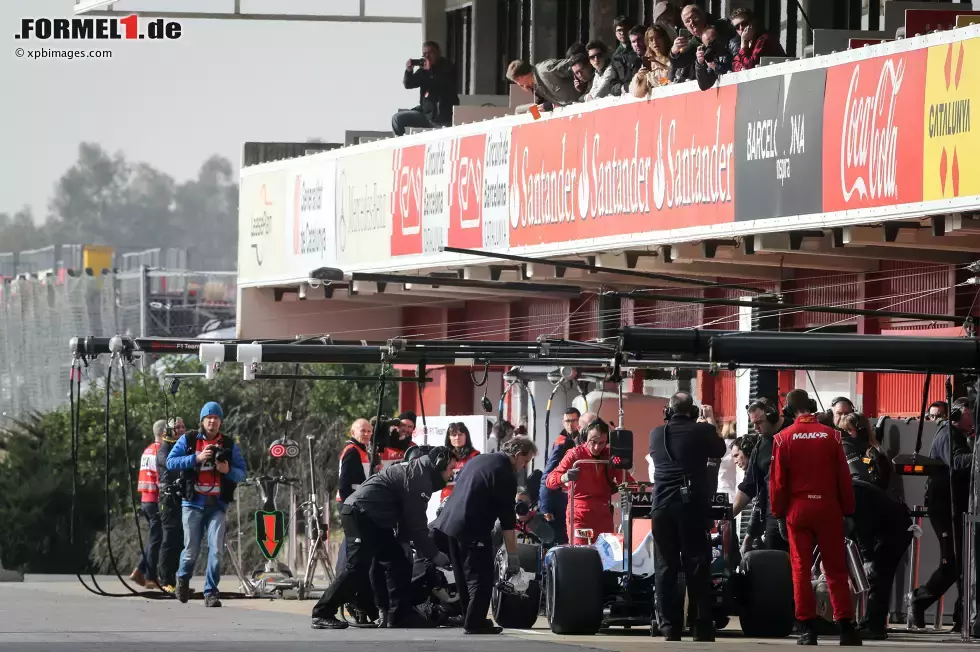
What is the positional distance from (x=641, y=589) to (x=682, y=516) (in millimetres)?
1234

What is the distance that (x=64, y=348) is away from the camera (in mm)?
98250

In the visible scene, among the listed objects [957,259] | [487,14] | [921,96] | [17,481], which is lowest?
[17,481]

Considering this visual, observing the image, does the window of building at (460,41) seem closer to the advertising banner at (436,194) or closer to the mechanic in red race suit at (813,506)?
the advertising banner at (436,194)

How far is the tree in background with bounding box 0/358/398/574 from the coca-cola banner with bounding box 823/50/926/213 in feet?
23.2

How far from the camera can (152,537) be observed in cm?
2295

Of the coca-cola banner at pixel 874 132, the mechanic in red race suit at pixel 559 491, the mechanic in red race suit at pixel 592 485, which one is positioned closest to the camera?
the coca-cola banner at pixel 874 132

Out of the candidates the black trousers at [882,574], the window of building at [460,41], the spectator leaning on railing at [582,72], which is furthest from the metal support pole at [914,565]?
the window of building at [460,41]

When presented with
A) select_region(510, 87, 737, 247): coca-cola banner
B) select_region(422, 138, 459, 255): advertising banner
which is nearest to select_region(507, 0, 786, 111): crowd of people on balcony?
select_region(510, 87, 737, 247): coca-cola banner

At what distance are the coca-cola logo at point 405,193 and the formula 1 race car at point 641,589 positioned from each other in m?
11.9

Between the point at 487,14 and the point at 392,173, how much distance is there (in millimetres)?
6891

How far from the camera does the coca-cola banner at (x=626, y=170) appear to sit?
863 inches

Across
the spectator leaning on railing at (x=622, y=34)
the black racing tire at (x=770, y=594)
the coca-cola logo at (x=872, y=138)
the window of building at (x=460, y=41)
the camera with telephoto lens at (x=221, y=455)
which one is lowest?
the black racing tire at (x=770, y=594)

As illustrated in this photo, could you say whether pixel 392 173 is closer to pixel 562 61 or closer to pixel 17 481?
pixel 562 61

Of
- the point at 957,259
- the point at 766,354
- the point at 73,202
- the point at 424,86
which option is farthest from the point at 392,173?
the point at 73,202
